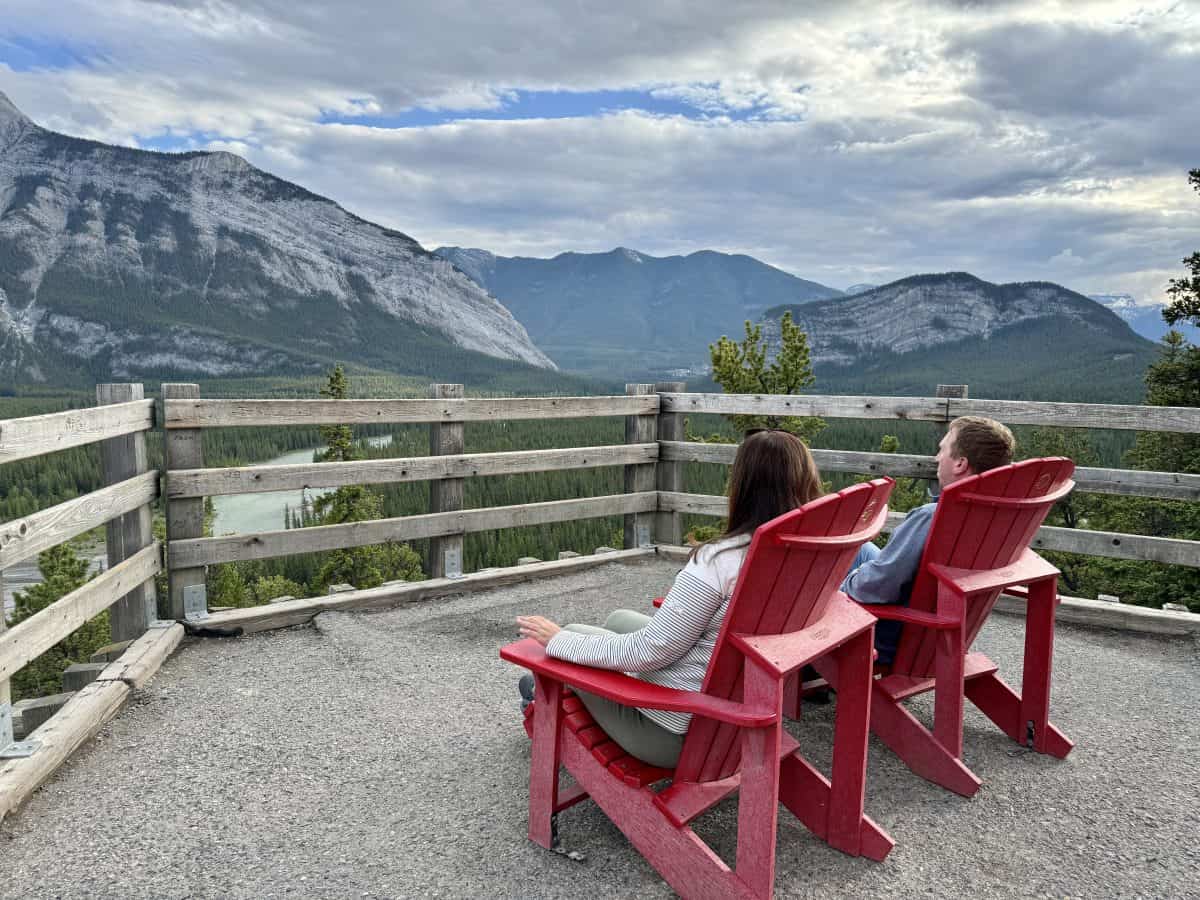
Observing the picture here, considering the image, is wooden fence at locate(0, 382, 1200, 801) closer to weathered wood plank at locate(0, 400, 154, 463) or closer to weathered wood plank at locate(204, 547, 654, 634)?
weathered wood plank at locate(0, 400, 154, 463)

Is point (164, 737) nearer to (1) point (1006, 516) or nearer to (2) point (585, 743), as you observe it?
(2) point (585, 743)

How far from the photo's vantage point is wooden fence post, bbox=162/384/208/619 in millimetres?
5238

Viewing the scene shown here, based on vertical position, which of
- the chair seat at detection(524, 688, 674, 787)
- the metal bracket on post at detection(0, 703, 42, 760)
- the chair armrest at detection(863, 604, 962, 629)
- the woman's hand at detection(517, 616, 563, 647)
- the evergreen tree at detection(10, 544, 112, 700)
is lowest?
the evergreen tree at detection(10, 544, 112, 700)

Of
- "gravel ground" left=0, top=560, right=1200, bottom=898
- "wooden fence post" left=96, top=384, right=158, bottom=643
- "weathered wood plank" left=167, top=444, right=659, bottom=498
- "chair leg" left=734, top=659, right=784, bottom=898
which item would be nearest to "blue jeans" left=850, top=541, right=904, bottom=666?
"gravel ground" left=0, top=560, right=1200, bottom=898

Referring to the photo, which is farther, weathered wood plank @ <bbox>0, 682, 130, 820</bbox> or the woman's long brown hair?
weathered wood plank @ <bbox>0, 682, 130, 820</bbox>

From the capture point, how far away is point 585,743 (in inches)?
108

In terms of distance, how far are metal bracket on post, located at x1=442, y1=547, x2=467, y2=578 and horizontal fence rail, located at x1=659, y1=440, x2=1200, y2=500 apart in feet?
6.76

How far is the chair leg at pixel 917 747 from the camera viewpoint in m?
3.31

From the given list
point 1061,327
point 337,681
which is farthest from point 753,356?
point 1061,327

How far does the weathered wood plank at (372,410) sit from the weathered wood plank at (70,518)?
44cm

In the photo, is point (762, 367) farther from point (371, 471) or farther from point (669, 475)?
point (371, 471)

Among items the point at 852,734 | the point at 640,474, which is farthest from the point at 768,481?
the point at 640,474

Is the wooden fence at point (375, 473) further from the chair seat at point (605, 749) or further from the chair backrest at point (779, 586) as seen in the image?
the chair backrest at point (779, 586)

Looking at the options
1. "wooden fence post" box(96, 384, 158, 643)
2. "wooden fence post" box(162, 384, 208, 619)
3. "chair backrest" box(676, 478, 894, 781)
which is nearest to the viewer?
"chair backrest" box(676, 478, 894, 781)
